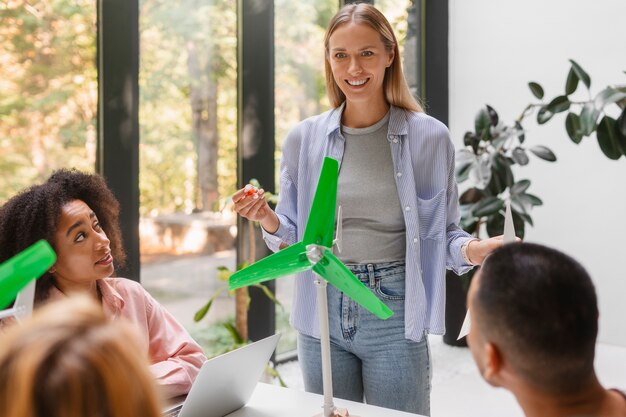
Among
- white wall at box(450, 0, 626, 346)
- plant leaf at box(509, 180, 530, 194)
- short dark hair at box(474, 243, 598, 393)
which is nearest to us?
short dark hair at box(474, 243, 598, 393)

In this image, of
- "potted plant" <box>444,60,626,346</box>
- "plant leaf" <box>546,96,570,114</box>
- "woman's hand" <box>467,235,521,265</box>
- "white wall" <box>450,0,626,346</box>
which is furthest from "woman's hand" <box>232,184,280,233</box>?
"white wall" <box>450,0,626,346</box>

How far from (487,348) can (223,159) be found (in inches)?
103

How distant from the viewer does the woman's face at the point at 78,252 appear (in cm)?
175

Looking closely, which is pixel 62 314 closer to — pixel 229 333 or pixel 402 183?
pixel 402 183

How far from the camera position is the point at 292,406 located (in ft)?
5.58

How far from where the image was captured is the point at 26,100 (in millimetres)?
2686

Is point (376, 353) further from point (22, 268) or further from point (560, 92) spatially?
point (560, 92)

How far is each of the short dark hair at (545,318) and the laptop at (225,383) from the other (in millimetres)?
576

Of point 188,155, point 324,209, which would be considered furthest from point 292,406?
point 188,155

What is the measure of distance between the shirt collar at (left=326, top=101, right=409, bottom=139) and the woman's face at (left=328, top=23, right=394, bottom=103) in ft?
0.23

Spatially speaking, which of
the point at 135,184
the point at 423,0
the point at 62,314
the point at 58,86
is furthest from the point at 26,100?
the point at 423,0

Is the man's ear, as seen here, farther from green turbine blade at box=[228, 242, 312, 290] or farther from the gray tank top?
the gray tank top

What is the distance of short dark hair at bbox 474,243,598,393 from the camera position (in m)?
1.12

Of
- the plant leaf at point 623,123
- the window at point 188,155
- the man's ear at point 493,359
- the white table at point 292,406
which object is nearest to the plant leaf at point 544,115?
the plant leaf at point 623,123
